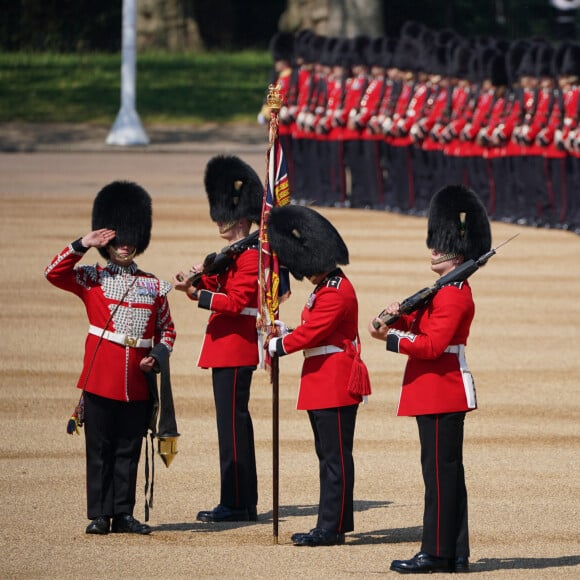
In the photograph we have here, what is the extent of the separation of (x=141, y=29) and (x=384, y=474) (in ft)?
96.1

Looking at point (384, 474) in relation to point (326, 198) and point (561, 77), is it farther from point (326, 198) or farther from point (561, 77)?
point (326, 198)

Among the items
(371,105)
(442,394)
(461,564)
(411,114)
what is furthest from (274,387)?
(371,105)

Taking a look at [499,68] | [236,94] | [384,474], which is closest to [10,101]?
[236,94]

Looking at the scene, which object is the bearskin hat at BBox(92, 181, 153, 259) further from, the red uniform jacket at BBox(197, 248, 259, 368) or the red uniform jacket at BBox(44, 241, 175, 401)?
the red uniform jacket at BBox(197, 248, 259, 368)

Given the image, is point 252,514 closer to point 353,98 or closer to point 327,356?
point 327,356

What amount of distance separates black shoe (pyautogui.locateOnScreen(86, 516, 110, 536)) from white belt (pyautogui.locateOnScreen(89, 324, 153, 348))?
69 cm

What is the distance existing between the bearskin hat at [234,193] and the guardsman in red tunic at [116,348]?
1.80 ft

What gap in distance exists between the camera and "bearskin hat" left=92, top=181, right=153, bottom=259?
7.00m

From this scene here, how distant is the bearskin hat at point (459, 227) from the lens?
653cm

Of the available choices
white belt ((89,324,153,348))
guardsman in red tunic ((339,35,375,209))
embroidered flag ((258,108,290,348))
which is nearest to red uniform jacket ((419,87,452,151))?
guardsman in red tunic ((339,35,375,209))

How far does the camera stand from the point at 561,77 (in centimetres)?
1622

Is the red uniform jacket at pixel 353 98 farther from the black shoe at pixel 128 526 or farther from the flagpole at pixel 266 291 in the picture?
the black shoe at pixel 128 526

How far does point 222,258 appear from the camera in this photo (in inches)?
289

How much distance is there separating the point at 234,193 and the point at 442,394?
1.60 metres
